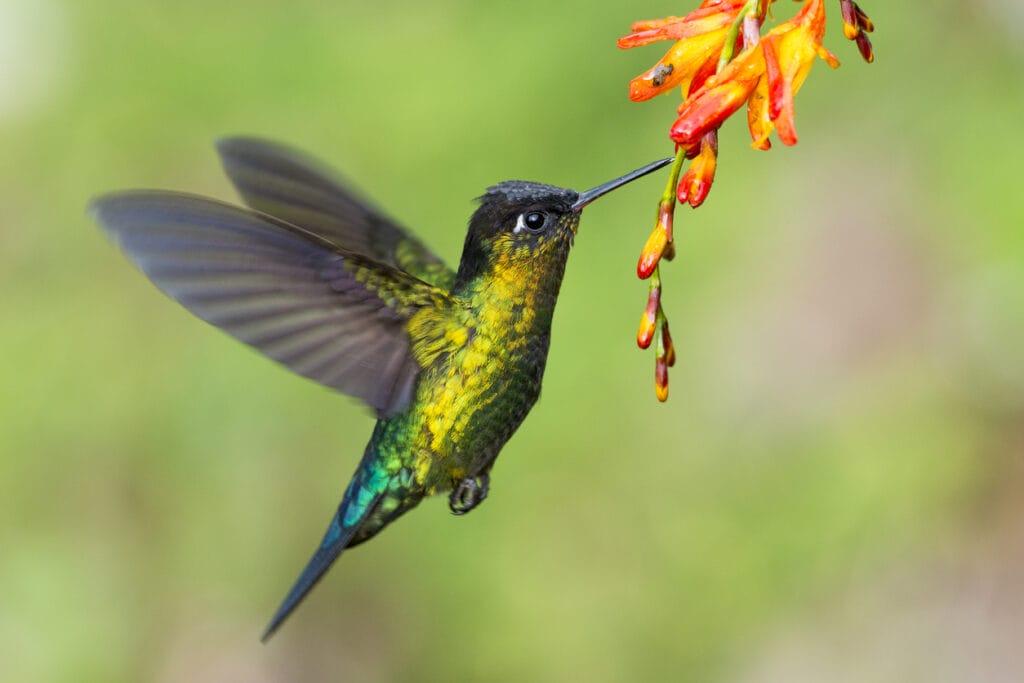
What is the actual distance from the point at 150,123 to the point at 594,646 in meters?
3.07

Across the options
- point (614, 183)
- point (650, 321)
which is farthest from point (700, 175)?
point (614, 183)

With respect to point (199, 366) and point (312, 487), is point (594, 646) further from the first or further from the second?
point (199, 366)

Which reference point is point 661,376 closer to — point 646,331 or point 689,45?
point 646,331

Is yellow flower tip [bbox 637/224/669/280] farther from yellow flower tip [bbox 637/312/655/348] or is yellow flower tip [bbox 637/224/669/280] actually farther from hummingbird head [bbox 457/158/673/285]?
hummingbird head [bbox 457/158/673/285]

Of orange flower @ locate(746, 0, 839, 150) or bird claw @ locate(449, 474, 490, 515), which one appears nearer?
orange flower @ locate(746, 0, 839, 150)

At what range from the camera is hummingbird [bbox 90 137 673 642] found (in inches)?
81.5

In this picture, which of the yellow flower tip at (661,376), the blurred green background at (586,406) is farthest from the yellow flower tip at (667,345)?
the blurred green background at (586,406)

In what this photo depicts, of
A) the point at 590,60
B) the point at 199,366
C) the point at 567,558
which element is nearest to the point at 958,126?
the point at 590,60

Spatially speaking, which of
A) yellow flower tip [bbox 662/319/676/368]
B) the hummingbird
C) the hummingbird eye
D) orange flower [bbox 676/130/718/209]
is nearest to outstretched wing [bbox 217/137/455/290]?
the hummingbird

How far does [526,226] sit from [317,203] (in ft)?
2.00

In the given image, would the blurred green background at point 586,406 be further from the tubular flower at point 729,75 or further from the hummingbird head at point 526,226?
the tubular flower at point 729,75

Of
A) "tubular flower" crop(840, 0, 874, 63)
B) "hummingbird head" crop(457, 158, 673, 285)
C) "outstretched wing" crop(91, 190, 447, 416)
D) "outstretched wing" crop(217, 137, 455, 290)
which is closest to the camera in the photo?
"tubular flower" crop(840, 0, 874, 63)

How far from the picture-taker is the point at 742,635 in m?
4.59

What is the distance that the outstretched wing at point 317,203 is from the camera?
252 centimetres
